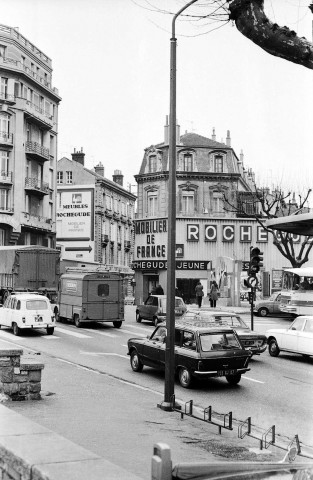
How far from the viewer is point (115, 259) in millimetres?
69312

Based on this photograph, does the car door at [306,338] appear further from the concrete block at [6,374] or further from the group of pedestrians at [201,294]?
the group of pedestrians at [201,294]

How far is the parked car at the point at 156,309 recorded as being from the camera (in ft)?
89.8

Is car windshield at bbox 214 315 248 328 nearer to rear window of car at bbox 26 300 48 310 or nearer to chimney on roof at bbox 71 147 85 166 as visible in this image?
rear window of car at bbox 26 300 48 310

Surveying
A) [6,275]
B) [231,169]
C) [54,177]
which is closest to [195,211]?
[231,169]

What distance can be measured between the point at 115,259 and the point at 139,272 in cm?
2095

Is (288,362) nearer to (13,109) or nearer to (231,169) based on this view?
(231,169)

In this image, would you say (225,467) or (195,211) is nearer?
(225,467)

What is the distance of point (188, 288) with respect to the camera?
43438 millimetres

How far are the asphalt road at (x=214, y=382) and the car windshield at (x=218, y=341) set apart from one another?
2.98 ft

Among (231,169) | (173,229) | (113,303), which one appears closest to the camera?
(173,229)

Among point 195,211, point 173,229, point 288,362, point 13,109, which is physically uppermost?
point 13,109

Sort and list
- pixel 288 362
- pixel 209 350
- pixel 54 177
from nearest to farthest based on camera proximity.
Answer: pixel 209 350, pixel 288 362, pixel 54 177

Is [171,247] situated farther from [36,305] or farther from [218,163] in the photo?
[218,163]

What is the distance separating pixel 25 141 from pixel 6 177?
314 centimetres
